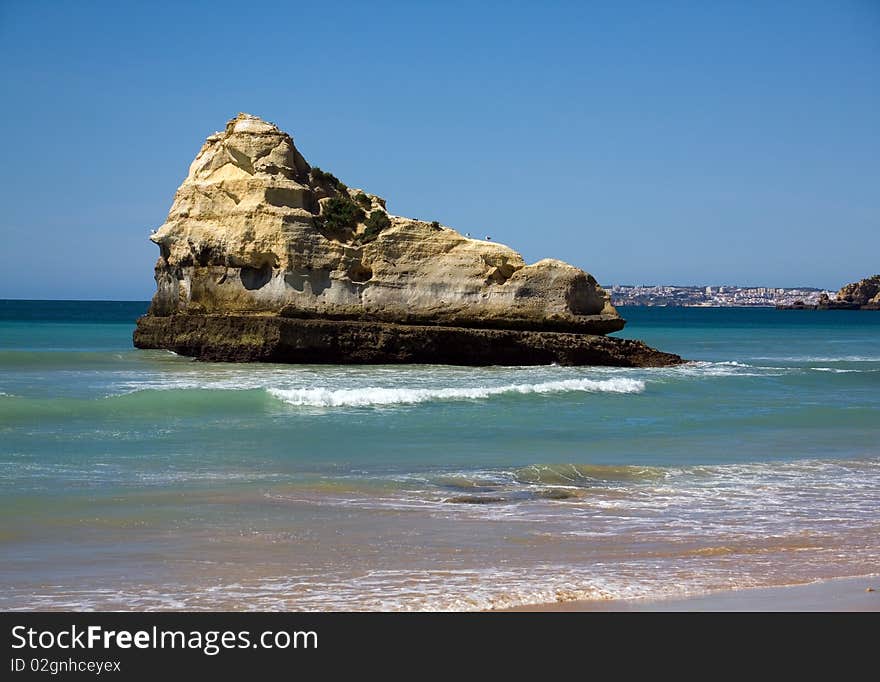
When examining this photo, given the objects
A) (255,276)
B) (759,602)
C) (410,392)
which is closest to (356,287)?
(255,276)

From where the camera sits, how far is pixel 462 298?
2834 centimetres

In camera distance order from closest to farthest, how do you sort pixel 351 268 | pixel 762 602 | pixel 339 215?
pixel 762 602 → pixel 351 268 → pixel 339 215

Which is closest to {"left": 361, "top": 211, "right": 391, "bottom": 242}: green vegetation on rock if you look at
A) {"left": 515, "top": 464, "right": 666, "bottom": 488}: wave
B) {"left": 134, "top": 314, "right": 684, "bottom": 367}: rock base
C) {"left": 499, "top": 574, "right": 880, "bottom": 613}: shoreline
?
{"left": 134, "top": 314, "right": 684, "bottom": 367}: rock base

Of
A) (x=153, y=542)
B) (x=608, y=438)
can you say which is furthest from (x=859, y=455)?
(x=153, y=542)

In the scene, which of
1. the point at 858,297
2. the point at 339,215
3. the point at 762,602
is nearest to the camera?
the point at 762,602

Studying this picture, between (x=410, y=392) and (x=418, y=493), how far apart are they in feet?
33.4

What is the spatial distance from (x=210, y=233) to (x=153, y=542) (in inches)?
840

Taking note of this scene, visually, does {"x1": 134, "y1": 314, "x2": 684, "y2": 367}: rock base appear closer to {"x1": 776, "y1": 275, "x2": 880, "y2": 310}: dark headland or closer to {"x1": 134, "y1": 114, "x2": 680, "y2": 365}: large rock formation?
{"x1": 134, "y1": 114, "x2": 680, "y2": 365}: large rock formation

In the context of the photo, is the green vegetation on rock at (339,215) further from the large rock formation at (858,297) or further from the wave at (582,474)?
the large rock formation at (858,297)

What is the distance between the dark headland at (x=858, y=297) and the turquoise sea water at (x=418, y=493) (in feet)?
511

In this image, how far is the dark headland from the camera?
6634 inches

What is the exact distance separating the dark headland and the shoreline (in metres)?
173

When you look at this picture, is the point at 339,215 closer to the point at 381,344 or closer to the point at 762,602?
the point at 381,344

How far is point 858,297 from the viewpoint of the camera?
555ft
